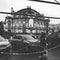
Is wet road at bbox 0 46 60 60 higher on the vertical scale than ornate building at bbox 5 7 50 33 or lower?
lower

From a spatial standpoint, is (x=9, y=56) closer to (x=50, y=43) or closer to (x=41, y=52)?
(x=41, y=52)

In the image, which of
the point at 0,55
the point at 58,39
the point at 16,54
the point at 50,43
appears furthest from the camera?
the point at 58,39

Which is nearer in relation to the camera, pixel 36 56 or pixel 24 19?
pixel 36 56

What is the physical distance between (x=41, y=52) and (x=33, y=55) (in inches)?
15.2

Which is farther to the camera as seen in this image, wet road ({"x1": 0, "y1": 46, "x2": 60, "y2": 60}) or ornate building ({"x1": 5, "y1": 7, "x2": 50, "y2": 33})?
wet road ({"x1": 0, "y1": 46, "x2": 60, "y2": 60})

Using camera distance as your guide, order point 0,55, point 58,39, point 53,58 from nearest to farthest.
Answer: point 0,55, point 53,58, point 58,39

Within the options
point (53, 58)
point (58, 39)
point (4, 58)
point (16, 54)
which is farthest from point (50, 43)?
point (4, 58)

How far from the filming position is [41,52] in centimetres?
604

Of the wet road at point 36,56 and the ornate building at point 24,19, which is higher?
the ornate building at point 24,19

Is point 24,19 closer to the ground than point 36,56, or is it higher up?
higher up

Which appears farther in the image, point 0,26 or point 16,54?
point 0,26

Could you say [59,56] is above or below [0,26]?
below

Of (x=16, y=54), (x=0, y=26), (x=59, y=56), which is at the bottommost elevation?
(x=59, y=56)

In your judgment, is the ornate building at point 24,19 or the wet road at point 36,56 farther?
the wet road at point 36,56
